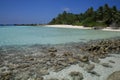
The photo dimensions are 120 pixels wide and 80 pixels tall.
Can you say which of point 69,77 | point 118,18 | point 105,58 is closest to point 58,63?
point 69,77

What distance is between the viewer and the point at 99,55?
11734 millimetres

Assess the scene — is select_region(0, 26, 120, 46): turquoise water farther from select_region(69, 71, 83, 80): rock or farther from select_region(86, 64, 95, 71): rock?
select_region(69, 71, 83, 80): rock

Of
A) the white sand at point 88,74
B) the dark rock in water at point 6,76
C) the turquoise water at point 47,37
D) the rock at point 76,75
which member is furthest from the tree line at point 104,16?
the dark rock in water at point 6,76

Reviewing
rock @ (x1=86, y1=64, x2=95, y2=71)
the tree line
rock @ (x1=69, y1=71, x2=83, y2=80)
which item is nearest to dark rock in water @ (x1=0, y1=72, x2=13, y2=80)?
rock @ (x1=69, y1=71, x2=83, y2=80)

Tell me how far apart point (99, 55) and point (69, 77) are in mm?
4838

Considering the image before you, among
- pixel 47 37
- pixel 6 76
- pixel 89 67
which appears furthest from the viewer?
pixel 47 37

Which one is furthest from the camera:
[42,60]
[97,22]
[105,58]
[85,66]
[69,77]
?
[97,22]

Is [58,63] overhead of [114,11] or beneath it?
beneath

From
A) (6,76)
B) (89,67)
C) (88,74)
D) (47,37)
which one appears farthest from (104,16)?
(6,76)

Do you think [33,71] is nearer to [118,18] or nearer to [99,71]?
[99,71]

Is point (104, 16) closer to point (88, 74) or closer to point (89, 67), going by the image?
point (89, 67)

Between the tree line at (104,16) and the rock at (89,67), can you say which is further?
the tree line at (104,16)

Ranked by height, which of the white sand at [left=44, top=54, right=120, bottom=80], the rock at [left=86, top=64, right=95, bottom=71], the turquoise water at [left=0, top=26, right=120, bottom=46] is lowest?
the white sand at [left=44, top=54, right=120, bottom=80]

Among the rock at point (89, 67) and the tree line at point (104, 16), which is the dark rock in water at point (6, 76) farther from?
the tree line at point (104, 16)
